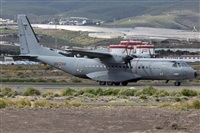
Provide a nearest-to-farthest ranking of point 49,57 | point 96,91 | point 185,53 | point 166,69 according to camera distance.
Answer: point 96,91 < point 166,69 < point 49,57 < point 185,53

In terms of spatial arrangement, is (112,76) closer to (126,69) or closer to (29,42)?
(126,69)

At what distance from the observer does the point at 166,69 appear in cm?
6062

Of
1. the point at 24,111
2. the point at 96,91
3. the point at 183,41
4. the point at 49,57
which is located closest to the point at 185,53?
the point at 183,41

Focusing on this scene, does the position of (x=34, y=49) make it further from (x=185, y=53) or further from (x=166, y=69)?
(x=185, y=53)

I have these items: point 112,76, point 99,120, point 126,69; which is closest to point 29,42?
point 112,76

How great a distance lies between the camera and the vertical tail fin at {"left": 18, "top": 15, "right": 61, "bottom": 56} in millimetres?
68562

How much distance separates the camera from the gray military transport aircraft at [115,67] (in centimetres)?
6072

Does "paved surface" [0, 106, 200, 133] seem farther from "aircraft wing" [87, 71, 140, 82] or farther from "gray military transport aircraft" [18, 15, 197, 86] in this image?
"aircraft wing" [87, 71, 140, 82]

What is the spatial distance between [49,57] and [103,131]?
4146 cm

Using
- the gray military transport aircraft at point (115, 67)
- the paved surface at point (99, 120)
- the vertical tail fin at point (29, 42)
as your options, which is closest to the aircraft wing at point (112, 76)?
the gray military transport aircraft at point (115, 67)

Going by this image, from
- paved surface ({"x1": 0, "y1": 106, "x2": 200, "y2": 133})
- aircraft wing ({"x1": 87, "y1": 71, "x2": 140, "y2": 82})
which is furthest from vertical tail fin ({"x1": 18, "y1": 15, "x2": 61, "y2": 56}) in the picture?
paved surface ({"x1": 0, "y1": 106, "x2": 200, "y2": 133})

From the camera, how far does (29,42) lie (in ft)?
227

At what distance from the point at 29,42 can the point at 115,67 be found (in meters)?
10.1

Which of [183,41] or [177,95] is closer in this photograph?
[177,95]
